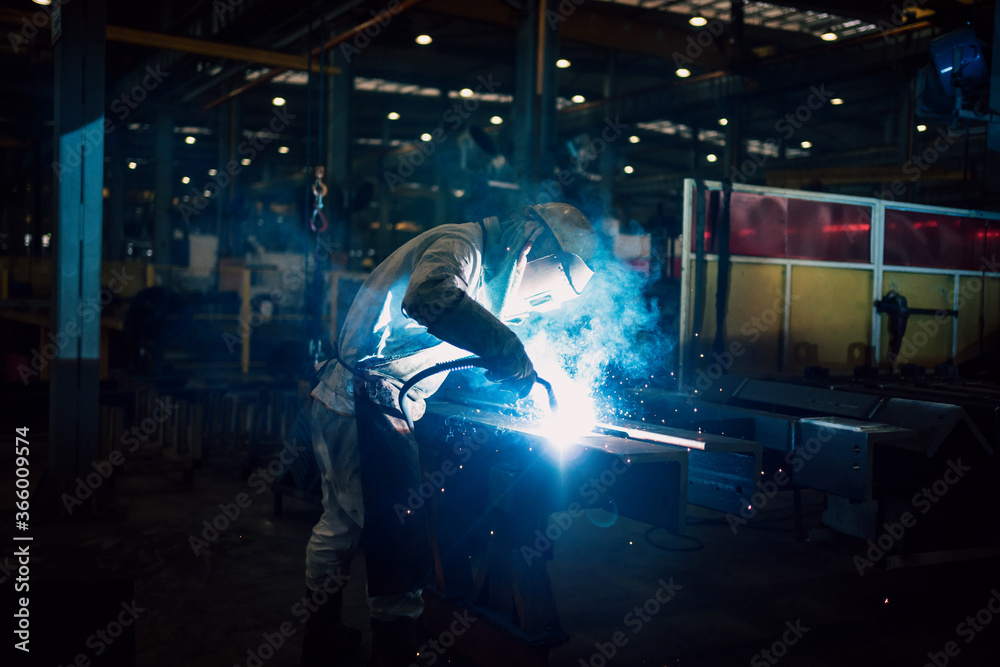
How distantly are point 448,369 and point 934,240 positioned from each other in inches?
203

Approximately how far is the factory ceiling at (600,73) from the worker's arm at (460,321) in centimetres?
216

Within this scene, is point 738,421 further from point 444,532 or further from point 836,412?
point 444,532

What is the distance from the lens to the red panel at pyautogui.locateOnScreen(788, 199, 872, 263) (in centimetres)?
555

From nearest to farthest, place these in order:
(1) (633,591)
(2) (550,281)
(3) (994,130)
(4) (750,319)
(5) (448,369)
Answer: (5) (448,369)
(2) (550,281)
(1) (633,591)
(3) (994,130)
(4) (750,319)

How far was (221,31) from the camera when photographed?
28.6 ft

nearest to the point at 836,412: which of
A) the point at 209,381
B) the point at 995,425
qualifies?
the point at 995,425

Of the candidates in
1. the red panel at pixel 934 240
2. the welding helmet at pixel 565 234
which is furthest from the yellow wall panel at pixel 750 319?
the welding helmet at pixel 565 234

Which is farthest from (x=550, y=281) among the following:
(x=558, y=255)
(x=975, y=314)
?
(x=975, y=314)

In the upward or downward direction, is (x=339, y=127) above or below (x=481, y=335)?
above

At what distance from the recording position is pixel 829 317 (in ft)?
18.7

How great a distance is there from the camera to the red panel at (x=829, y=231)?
5547 mm

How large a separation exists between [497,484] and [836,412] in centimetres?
203

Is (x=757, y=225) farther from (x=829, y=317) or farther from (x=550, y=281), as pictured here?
(x=550, y=281)

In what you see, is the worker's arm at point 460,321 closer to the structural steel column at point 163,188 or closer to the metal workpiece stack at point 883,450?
the metal workpiece stack at point 883,450
